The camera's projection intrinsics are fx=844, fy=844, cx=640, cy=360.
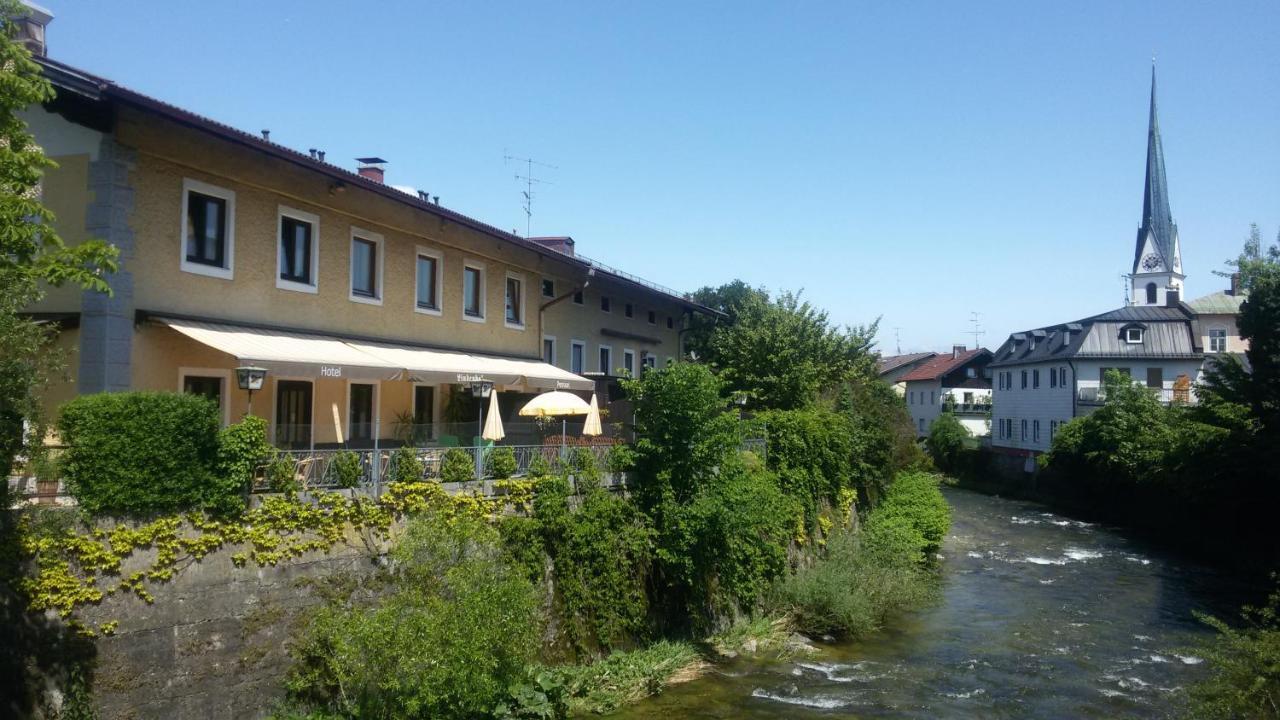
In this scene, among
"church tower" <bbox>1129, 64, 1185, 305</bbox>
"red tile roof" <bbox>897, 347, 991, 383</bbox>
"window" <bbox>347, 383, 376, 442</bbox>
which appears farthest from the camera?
"church tower" <bbox>1129, 64, 1185, 305</bbox>

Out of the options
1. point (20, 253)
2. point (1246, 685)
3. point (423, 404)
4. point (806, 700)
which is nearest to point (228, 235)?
point (20, 253)

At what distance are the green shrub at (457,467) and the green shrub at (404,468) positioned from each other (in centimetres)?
61

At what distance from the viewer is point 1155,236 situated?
8119 cm

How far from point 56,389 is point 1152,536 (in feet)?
121

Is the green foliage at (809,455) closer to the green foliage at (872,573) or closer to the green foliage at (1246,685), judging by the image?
the green foliage at (872,573)

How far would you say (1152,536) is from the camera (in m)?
34.0

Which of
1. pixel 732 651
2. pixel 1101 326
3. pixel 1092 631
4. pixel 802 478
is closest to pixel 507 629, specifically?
A: pixel 732 651

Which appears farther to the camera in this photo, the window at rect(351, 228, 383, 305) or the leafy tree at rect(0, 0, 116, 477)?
the window at rect(351, 228, 383, 305)

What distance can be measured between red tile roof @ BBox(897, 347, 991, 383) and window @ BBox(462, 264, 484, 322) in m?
56.4

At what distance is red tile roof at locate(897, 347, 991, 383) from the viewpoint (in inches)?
2813

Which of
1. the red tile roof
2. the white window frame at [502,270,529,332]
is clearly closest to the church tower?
the red tile roof

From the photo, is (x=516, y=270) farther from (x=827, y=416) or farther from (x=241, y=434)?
(x=241, y=434)

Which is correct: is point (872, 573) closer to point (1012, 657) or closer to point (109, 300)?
point (1012, 657)

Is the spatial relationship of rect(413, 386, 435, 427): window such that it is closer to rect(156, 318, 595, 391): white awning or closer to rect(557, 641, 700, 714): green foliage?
rect(156, 318, 595, 391): white awning
